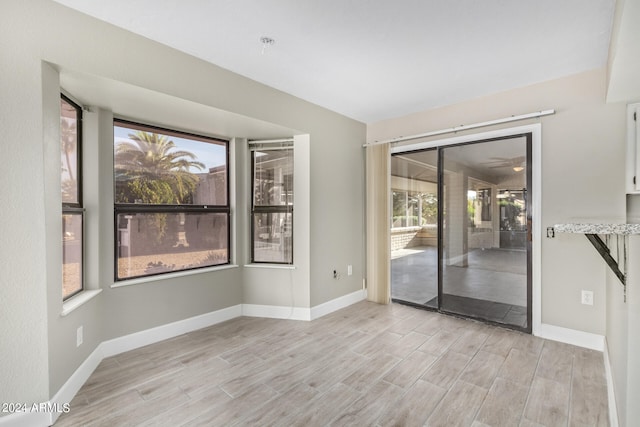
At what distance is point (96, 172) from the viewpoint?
2475 mm

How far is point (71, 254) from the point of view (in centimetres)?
228

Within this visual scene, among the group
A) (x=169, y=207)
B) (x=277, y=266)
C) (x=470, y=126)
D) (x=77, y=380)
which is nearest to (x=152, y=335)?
(x=77, y=380)

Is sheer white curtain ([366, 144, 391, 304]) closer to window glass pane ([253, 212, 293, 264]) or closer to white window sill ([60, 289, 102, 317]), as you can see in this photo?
window glass pane ([253, 212, 293, 264])

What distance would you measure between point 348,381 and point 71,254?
237 cm

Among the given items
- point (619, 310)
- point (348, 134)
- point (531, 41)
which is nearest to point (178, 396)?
point (619, 310)

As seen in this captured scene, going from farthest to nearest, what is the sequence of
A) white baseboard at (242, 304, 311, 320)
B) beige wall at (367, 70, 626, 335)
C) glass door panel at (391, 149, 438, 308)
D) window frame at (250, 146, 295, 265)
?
glass door panel at (391, 149, 438, 308), window frame at (250, 146, 295, 265), white baseboard at (242, 304, 311, 320), beige wall at (367, 70, 626, 335)

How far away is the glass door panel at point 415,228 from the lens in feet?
12.1

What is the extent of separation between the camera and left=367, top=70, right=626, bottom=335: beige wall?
8.20ft

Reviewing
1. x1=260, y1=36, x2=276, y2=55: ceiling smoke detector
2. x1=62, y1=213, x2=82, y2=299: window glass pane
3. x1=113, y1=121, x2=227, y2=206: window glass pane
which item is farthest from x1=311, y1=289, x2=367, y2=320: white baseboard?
x1=260, y1=36, x2=276, y2=55: ceiling smoke detector

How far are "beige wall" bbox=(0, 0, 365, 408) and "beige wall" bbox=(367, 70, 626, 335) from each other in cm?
215

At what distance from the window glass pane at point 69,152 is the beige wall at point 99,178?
0.37 feet

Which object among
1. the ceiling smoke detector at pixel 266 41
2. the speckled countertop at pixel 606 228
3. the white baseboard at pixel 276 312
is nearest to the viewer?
the speckled countertop at pixel 606 228

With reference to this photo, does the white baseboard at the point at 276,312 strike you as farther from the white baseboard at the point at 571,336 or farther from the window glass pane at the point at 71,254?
the white baseboard at the point at 571,336

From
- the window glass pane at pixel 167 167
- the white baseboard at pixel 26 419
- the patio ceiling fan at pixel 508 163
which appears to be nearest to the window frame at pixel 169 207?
the window glass pane at pixel 167 167
